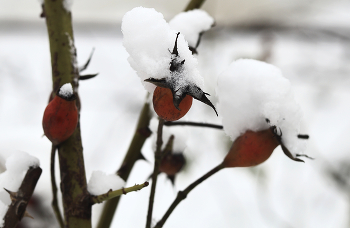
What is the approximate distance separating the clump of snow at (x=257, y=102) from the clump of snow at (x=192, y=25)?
67 mm

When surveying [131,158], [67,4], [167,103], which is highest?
[67,4]

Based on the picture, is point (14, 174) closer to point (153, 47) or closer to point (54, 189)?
point (54, 189)

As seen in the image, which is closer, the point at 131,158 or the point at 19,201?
the point at 19,201

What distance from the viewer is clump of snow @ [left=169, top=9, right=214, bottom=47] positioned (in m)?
0.43

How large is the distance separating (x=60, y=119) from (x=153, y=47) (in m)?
0.15

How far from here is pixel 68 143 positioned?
0.38m

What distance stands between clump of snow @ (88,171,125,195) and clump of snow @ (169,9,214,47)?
21cm

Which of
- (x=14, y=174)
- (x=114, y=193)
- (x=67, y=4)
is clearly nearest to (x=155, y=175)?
(x=114, y=193)

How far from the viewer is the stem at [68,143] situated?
1.19 ft

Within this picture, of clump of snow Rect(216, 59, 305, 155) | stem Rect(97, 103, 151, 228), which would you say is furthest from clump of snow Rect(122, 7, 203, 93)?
stem Rect(97, 103, 151, 228)

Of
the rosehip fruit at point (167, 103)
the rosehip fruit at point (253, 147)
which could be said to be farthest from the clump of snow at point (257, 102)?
the rosehip fruit at point (167, 103)

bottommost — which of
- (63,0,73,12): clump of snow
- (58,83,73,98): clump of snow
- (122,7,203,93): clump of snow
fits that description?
(58,83,73,98): clump of snow

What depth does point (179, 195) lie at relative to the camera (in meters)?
0.39

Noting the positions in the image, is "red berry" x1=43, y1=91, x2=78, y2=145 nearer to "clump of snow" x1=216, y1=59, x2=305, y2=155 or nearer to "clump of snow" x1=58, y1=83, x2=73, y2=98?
"clump of snow" x1=58, y1=83, x2=73, y2=98
